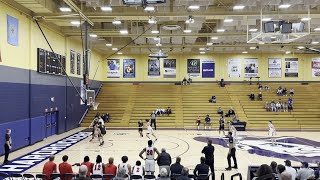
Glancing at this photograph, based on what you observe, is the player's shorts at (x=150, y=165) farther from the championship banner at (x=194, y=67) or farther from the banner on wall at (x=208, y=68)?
the banner on wall at (x=208, y=68)

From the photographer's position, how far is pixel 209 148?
10758 mm

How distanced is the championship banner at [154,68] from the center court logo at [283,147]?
17955 mm

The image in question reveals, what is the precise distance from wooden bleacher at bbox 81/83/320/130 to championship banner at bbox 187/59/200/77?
1.49m

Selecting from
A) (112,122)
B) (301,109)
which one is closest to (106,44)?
(112,122)

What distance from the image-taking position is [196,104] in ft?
111

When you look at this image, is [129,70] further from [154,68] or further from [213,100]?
[213,100]

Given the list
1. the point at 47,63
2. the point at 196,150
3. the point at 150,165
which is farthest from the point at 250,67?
the point at 150,165

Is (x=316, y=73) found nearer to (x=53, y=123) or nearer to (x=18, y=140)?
(x=53, y=123)

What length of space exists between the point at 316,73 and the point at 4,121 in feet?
117

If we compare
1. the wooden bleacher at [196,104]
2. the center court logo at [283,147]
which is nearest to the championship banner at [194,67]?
the wooden bleacher at [196,104]

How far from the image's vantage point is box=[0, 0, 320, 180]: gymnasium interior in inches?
607

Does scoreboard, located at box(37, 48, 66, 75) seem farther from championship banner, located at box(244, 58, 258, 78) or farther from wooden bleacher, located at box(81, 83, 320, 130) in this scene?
championship banner, located at box(244, 58, 258, 78)

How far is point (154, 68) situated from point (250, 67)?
11.7m

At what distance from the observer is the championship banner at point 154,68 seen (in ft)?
126
